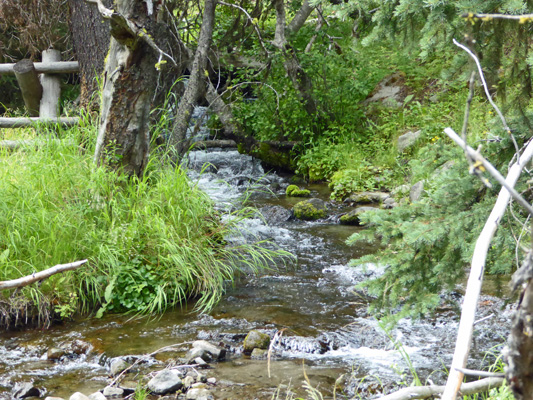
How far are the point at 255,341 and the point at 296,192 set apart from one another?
5196mm

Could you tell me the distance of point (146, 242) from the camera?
4.67 m

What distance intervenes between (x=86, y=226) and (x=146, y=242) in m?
0.53

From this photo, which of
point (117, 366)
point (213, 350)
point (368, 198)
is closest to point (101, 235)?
point (117, 366)

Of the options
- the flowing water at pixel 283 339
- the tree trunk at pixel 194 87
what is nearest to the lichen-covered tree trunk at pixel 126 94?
the tree trunk at pixel 194 87

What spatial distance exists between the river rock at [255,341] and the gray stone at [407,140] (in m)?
6.12

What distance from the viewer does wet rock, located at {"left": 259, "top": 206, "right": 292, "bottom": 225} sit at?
302 inches

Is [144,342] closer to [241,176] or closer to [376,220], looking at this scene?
[376,220]

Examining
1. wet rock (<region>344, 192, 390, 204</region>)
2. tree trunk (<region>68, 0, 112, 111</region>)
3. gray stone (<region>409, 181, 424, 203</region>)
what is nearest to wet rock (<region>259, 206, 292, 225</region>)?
wet rock (<region>344, 192, 390, 204</region>)

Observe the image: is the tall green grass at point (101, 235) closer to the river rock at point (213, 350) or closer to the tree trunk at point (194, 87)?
the river rock at point (213, 350)

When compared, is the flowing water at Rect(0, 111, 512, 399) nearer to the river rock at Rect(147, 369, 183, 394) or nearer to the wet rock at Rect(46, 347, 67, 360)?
the wet rock at Rect(46, 347, 67, 360)

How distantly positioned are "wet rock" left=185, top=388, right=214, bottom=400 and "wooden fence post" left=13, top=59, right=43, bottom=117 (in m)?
6.49

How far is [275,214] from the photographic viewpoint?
7.83 m

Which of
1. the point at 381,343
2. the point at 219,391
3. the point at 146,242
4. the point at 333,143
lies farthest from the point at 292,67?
the point at 219,391

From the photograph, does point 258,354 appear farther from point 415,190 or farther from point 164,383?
point 415,190
